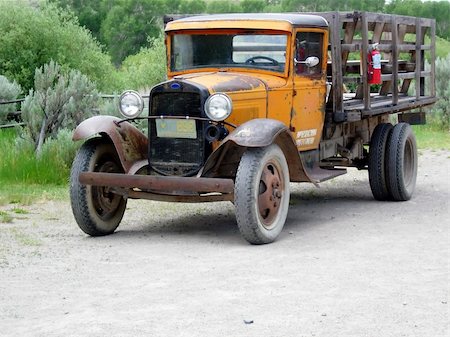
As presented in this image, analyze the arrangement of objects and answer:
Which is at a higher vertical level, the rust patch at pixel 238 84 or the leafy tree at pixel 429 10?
the rust patch at pixel 238 84

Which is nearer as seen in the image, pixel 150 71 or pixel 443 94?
pixel 443 94

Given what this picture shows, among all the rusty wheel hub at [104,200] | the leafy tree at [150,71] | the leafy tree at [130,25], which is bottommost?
the leafy tree at [130,25]

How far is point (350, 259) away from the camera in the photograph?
8938 millimetres

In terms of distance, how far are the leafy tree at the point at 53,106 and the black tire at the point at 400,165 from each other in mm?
4809

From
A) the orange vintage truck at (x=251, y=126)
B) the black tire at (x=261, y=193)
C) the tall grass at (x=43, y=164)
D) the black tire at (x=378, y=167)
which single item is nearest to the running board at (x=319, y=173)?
the orange vintage truck at (x=251, y=126)

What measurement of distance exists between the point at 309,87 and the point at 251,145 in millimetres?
1906

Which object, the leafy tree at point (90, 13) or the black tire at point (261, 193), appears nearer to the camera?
the black tire at point (261, 193)

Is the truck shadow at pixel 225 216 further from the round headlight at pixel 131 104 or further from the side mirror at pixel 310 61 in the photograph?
the side mirror at pixel 310 61

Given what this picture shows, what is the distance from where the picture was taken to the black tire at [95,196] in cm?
1020

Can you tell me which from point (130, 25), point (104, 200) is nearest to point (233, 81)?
point (104, 200)

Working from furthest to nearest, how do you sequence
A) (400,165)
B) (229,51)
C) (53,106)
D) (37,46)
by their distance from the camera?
(37,46), (53,106), (400,165), (229,51)

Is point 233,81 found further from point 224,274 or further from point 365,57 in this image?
point 224,274

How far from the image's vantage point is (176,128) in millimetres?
10188

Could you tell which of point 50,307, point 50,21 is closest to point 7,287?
point 50,307
